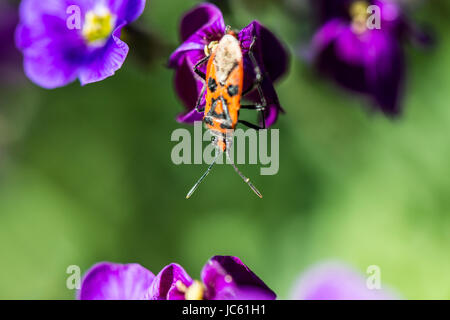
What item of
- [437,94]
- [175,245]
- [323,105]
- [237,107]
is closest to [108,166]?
[175,245]

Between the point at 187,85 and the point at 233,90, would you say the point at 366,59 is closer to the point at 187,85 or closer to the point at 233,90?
the point at 187,85

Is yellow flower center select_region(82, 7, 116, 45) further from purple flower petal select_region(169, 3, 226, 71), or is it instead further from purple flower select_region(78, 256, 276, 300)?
purple flower select_region(78, 256, 276, 300)

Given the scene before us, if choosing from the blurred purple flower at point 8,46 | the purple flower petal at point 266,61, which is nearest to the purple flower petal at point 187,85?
the purple flower petal at point 266,61

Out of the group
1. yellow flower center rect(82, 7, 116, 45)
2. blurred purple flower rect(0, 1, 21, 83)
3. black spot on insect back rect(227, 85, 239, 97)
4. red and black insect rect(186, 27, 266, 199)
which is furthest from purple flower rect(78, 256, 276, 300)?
blurred purple flower rect(0, 1, 21, 83)

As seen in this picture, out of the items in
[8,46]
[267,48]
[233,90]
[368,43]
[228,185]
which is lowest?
[228,185]

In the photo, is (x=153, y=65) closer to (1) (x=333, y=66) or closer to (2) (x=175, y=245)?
(1) (x=333, y=66)

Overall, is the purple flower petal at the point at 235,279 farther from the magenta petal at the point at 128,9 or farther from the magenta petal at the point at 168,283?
the magenta petal at the point at 128,9

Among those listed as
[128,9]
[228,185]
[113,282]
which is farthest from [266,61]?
[228,185]
